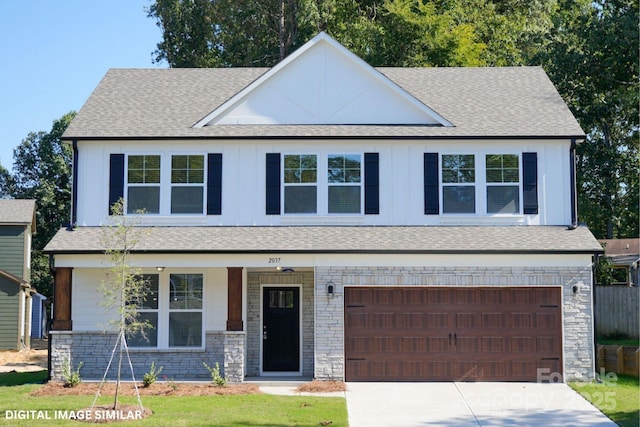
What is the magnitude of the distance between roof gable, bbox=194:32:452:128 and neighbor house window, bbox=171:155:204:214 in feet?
3.31

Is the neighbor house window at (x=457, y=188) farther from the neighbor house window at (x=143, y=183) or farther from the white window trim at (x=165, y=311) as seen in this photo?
the neighbor house window at (x=143, y=183)

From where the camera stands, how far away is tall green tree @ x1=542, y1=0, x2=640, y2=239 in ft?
98.7

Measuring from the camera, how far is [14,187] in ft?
158

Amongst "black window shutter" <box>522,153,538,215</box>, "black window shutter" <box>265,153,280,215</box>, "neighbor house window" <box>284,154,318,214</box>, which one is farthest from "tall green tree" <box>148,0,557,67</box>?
"black window shutter" <box>265,153,280,215</box>

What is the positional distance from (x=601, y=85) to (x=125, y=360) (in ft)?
71.7

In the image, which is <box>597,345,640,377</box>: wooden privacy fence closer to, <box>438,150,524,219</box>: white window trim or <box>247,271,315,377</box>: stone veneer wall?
<box>438,150,524,219</box>: white window trim

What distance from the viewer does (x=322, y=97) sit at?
2008 cm

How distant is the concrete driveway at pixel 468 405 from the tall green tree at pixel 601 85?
1693cm

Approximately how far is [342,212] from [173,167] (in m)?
4.24

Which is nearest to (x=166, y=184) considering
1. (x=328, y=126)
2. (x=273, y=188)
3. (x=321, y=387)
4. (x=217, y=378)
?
(x=273, y=188)

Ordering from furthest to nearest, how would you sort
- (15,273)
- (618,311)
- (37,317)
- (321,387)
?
(37,317) < (15,273) < (618,311) < (321,387)

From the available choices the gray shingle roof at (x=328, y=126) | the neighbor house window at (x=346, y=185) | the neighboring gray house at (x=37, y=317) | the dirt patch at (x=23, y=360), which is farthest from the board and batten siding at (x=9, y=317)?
the neighbor house window at (x=346, y=185)

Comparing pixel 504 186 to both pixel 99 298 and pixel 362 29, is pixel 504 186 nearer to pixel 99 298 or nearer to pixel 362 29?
pixel 99 298

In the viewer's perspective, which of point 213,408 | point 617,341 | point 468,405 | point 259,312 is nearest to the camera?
point 213,408
